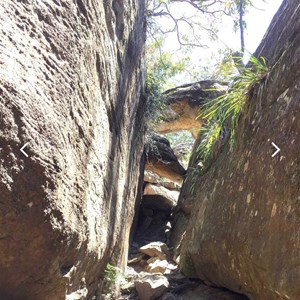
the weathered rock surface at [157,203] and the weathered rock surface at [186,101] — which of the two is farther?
the weathered rock surface at [186,101]

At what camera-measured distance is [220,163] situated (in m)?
4.23

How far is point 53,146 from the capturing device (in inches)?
77.0

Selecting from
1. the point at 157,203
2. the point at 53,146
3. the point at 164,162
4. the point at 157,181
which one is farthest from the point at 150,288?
the point at 157,181

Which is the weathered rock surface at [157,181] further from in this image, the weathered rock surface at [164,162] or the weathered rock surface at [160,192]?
the weathered rock surface at [164,162]

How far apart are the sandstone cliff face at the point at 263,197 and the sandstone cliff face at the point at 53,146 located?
1.12 meters

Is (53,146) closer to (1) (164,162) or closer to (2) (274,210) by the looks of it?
(2) (274,210)

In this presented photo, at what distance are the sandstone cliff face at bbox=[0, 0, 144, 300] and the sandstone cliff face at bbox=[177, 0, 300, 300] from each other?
1.12 metres

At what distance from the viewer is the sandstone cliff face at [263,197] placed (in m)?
2.40

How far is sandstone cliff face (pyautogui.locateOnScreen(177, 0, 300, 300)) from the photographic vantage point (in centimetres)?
240

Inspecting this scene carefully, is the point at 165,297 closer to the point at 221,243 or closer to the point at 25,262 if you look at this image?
the point at 221,243

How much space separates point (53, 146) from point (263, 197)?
1.60 metres

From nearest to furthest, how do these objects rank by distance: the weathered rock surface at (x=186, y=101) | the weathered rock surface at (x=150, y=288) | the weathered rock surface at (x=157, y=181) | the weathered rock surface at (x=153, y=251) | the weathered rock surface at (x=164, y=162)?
the weathered rock surface at (x=150, y=288) → the weathered rock surface at (x=153, y=251) → the weathered rock surface at (x=164, y=162) → the weathered rock surface at (x=186, y=101) → the weathered rock surface at (x=157, y=181)

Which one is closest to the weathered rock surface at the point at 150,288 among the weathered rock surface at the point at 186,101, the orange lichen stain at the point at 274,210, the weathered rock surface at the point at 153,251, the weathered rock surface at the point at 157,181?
the weathered rock surface at the point at 153,251

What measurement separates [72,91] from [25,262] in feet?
3.31
